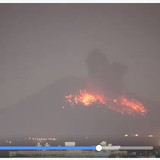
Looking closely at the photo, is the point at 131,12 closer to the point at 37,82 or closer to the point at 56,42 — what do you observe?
the point at 56,42

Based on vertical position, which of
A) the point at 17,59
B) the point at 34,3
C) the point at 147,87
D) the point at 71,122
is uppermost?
the point at 34,3

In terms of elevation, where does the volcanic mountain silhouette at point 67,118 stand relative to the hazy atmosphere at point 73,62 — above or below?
below

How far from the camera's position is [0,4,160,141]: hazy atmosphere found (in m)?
2.25

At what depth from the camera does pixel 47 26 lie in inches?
91.7

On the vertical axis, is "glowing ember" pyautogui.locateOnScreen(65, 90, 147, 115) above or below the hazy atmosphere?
below

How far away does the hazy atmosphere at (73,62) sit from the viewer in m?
2.25

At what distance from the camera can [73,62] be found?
2293mm

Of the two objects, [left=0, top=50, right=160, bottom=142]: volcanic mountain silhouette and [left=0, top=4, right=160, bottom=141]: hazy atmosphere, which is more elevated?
[left=0, top=4, right=160, bottom=141]: hazy atmosphere

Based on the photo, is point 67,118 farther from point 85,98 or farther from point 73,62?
point 73,62

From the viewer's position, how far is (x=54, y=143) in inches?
87.1

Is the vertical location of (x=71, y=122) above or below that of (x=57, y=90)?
below

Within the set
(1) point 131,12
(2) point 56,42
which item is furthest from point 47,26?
(1) point 131,12

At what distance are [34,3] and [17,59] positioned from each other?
46cm

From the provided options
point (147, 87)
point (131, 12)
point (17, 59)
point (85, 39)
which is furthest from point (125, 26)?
point (17, 59)
